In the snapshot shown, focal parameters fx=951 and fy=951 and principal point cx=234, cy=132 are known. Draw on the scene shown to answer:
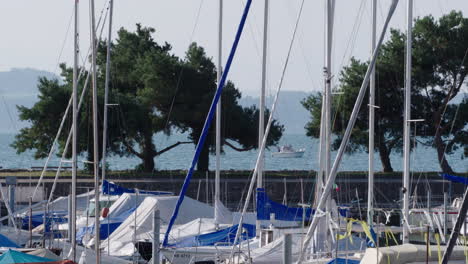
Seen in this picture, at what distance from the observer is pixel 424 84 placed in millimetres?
45594

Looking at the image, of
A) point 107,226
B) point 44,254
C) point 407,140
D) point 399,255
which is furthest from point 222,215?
point 399,255

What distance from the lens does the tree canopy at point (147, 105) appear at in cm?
4312

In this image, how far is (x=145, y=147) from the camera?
153ft

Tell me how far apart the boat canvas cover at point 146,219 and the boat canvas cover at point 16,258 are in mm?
5322

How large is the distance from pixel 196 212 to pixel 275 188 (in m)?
12.9

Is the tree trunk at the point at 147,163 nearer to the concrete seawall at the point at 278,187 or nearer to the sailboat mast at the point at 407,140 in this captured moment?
the concrete seawall at the point at 278,187

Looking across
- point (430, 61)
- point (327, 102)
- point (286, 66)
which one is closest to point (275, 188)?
point (430, 61)

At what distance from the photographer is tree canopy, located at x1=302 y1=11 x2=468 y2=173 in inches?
1766

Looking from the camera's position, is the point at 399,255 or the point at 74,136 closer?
the point at 399,255

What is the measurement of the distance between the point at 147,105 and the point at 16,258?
2993 centimetres

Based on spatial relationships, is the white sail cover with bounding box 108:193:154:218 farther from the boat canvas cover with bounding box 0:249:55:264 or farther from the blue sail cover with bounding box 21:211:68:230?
the boat canvas cover with bounding box 0:249:55:264

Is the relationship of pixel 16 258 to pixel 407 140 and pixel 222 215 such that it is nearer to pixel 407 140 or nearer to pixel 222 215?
pixel 222 215

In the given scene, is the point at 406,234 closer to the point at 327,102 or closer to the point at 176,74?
the point at 327,102

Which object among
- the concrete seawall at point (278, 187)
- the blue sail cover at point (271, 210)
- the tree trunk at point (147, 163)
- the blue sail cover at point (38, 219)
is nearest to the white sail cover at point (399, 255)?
the blue sail cover at point (271, 210)
